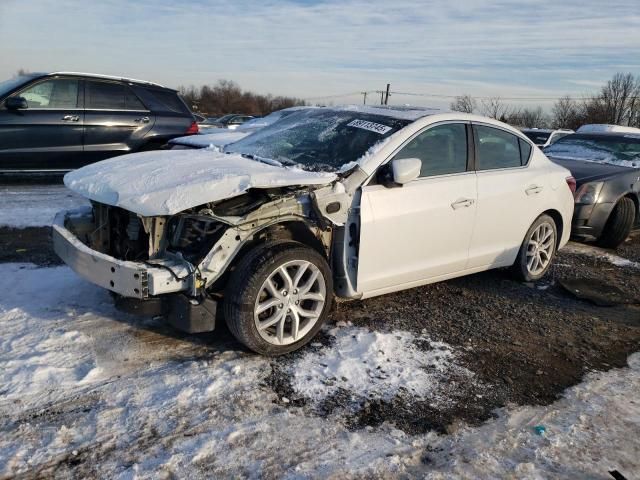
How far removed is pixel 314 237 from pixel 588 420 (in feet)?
6.45

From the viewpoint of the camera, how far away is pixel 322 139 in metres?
4.46

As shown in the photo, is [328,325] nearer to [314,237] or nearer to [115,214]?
[314,237]

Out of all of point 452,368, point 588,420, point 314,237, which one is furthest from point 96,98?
point 588,420

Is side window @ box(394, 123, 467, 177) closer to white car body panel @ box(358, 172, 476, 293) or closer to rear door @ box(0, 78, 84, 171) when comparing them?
white car body panel @ box(358, 172, 476, 293)

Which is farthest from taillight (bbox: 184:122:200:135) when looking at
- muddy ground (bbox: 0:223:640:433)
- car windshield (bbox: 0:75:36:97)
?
muddy ground (bbox: 0:223:640:433)

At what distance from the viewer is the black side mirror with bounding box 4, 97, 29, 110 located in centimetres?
780

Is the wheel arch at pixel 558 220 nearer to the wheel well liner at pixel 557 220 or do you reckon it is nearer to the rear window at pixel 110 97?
the wheel well liner at pixel 557 220

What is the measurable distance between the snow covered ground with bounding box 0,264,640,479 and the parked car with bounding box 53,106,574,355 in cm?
33

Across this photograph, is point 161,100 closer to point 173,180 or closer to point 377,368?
point 173,180

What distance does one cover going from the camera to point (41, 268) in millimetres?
5004

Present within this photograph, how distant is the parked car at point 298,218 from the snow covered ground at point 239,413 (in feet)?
1.09

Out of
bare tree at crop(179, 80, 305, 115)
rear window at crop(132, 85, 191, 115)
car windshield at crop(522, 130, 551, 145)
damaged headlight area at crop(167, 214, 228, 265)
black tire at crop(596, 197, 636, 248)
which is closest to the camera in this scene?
damaged headlight area at crop(167, 214, 228, 265)

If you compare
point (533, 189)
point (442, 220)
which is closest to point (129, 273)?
point (442, 220)

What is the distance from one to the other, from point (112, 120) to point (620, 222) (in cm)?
727
